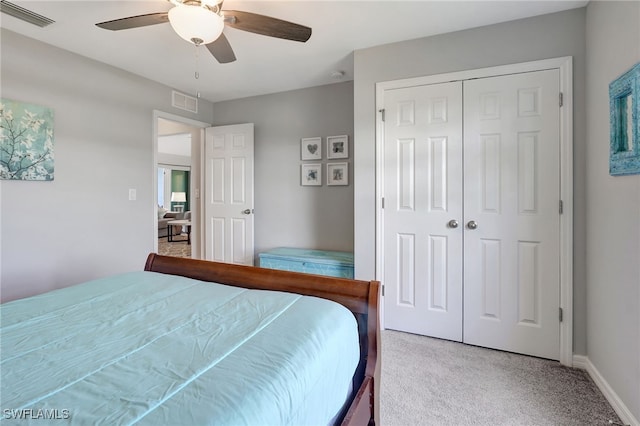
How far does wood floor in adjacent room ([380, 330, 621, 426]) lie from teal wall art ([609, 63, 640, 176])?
4.25ft

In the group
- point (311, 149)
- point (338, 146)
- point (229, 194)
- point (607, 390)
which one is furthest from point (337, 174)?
point (607, 390)

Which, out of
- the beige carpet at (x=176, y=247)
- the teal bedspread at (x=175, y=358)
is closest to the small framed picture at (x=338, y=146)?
the teal bedspread at (x=175, y=358)

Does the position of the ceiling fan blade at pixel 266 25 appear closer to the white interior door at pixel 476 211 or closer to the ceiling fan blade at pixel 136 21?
the ceiling fan blade at pixel 136 21

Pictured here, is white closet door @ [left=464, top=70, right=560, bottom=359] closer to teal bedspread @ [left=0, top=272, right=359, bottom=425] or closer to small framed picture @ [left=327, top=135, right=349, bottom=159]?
small framed picture @ [left=327, top=135, right=349, bottom=159]

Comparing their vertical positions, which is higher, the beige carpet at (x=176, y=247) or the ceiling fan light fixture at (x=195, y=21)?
the ceiling fan light fixture at (x=195, y=21)

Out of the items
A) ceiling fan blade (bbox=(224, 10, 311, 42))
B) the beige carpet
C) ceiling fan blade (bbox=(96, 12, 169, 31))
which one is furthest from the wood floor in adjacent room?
the beige carpet

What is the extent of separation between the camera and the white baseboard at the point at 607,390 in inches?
60.1

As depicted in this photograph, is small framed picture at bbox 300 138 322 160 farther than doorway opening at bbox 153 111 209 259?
No

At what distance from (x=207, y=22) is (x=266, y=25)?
0.31 meters

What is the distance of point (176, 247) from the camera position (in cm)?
657

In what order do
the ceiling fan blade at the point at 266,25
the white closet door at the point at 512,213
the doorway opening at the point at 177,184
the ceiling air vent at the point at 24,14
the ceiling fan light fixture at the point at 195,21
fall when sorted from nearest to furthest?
the ceiling fan light fixture at the point at 195,21 → the ceiling fan blade at the point at 266,25 → the ceiling air vent at the point at 24,14 → the white closet door at the point at 512,213 → the doorway opening at the point at 177,184

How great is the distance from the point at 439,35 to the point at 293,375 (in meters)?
2.62

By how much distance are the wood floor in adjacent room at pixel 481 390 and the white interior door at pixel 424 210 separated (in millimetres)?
294

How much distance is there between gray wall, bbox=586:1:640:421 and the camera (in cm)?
152
